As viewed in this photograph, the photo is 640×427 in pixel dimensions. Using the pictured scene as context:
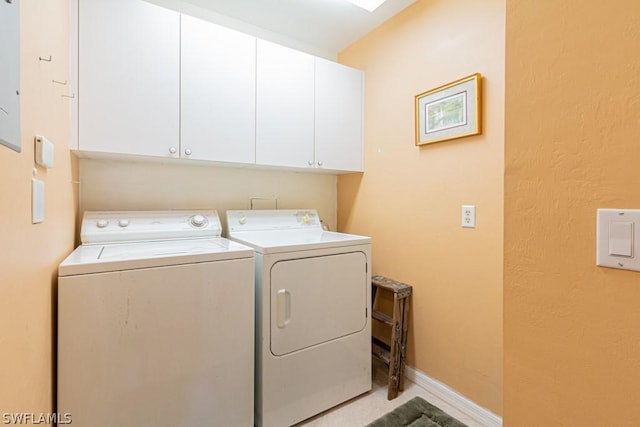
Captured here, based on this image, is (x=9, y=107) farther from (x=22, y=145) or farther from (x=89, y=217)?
(x=89, y=217)

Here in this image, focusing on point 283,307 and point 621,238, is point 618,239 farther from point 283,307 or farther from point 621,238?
point 283,307

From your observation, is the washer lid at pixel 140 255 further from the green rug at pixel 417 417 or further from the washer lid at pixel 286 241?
the green rug at pixel 417 417

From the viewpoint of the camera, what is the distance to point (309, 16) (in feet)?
6.92

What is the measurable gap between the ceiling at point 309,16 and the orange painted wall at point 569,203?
1.61m

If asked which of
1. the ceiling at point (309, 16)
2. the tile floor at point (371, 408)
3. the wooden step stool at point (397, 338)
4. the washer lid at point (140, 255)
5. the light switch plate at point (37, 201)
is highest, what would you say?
the ceiling at point (309, 16)

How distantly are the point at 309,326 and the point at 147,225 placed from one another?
1.16m

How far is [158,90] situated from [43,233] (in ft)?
3.23

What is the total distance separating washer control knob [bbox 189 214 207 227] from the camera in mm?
1926

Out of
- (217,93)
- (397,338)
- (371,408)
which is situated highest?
(217,93)

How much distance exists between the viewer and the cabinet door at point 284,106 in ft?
6.34

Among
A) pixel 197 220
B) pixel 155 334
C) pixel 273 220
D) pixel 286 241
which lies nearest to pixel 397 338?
pixel 286 241

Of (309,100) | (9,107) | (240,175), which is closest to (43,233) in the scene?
(9,107)

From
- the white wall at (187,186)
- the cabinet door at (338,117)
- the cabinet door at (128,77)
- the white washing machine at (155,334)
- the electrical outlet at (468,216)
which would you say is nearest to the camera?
the white washing machine at (155,334)

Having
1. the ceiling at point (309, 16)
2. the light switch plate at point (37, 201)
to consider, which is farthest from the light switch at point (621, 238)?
the ceiling at point (309, 16)
